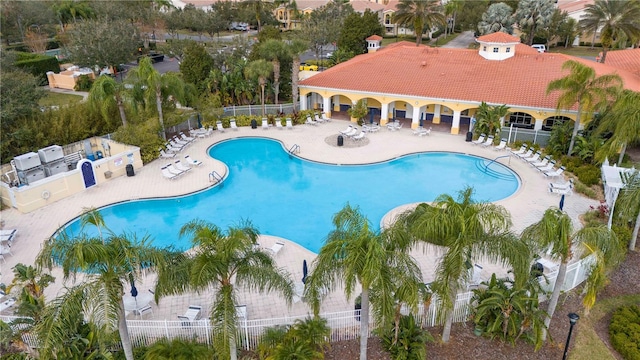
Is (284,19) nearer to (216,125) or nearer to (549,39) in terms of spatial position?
(549,39)

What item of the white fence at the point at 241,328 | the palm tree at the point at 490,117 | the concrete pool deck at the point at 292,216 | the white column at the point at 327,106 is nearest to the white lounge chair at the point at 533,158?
the concrete pool deck at the point at 292,216

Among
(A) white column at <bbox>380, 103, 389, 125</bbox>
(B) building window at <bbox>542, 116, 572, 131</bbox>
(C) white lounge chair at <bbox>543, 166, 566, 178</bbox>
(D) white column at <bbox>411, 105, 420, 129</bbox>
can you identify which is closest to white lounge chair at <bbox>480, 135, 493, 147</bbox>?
(B) building window at <bbox>542, 116, 572, 131</bbox>

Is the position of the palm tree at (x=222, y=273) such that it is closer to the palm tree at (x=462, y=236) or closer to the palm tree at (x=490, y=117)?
the palm tree at (x=462, y=236)

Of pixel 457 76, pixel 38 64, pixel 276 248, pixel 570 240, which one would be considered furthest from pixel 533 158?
pixel 38 64

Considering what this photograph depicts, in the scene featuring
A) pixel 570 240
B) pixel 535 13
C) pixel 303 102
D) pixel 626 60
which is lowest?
pixel 303 102

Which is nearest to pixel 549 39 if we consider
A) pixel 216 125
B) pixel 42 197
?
pixel 216 125

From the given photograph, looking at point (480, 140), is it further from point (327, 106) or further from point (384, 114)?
point (327, 106)

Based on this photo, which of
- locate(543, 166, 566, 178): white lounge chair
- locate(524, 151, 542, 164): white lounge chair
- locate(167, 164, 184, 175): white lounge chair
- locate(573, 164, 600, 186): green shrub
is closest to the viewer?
locate(573, 164, 600, 186): green shrub

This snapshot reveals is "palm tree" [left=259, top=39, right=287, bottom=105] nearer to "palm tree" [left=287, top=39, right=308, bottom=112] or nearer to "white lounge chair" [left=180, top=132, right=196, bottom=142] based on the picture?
"palm tree" [left=287, top=39, right=308, bottom=112]
